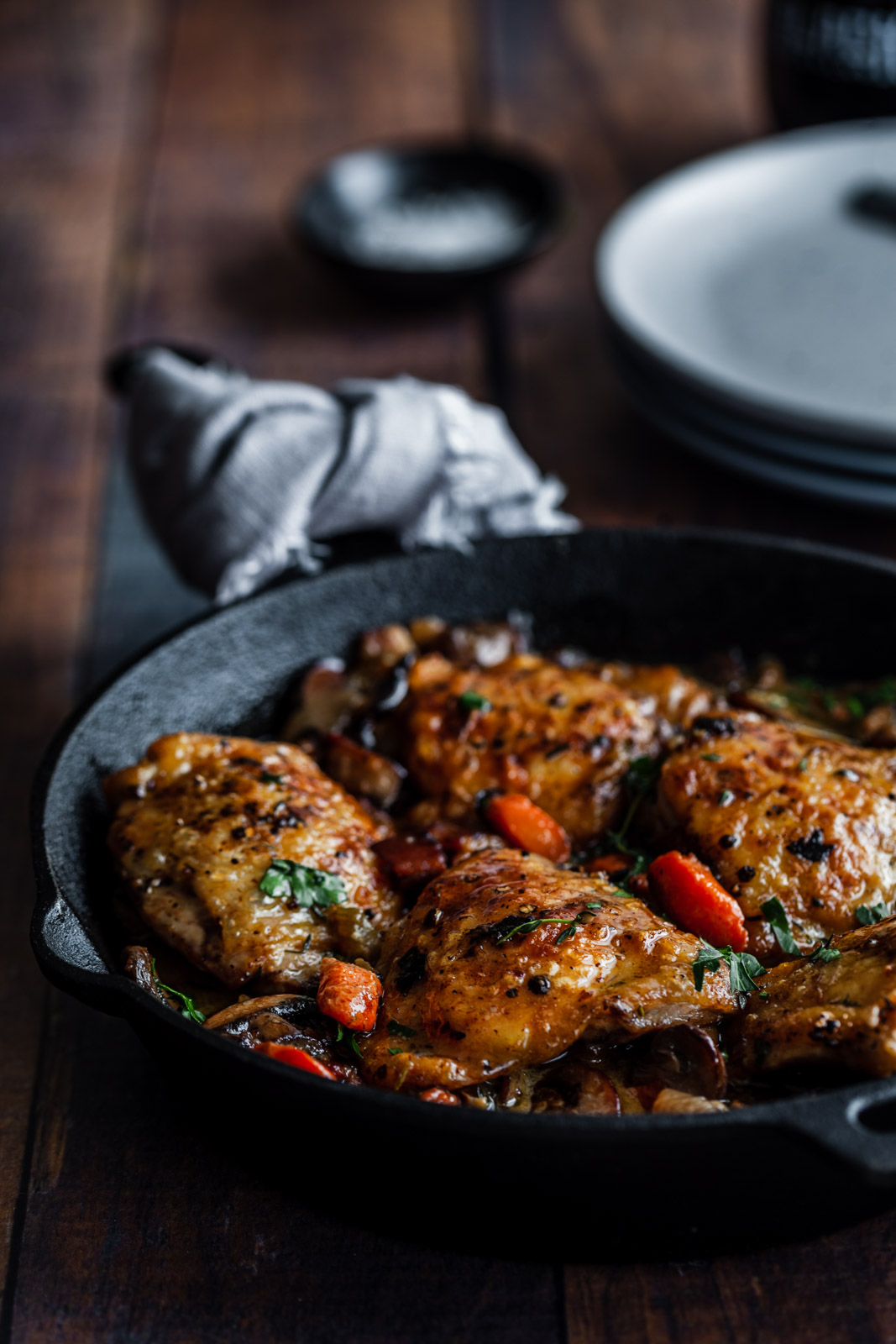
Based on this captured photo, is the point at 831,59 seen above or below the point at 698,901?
above

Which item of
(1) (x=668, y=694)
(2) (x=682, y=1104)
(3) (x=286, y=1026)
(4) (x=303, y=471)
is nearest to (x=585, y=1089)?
(2) (x=682, y=1104)

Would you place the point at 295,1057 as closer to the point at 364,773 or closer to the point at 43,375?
the point at 364,773

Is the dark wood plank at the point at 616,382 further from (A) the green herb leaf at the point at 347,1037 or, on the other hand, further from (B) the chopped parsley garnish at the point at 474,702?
(B) the chopped parsley garnish at the point at 474,702

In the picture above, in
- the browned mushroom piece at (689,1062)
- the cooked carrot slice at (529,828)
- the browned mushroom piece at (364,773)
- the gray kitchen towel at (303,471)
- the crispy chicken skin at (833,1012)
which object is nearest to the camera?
the crispy chicken skin at (833,1012)

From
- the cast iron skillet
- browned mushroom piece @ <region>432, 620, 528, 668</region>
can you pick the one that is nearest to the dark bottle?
the cast iron skillet

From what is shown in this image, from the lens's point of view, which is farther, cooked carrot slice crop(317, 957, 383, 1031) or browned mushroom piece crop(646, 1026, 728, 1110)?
cooked carrot slice crop(317, 957, 383, 1031)

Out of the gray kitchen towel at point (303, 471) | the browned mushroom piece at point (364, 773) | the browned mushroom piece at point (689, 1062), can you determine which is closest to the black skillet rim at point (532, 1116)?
the browned mushroom piece at point (689, 1062)

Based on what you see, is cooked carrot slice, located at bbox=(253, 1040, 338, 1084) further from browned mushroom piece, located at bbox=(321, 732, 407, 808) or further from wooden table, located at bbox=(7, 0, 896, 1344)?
browned mushroom piece, located at bbox=(321, 732, 407, 808)
